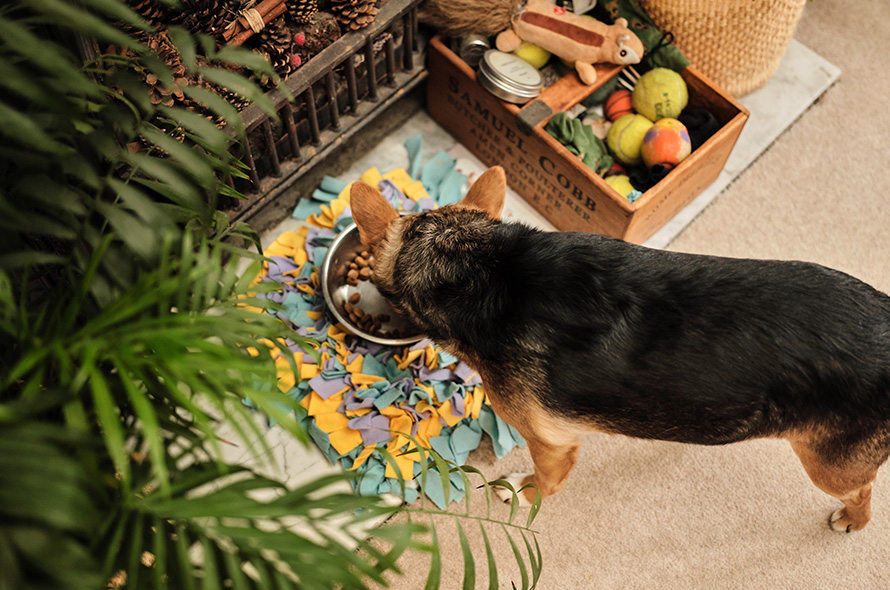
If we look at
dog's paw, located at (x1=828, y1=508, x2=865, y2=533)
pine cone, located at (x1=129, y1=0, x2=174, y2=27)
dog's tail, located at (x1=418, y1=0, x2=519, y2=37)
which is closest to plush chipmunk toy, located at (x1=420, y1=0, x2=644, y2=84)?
dog's tail, located at (x1=418, y1=0, x2=519, y2=37)

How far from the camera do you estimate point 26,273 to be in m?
0.98

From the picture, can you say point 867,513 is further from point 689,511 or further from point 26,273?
point 26,273

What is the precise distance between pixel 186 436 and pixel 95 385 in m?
0.22

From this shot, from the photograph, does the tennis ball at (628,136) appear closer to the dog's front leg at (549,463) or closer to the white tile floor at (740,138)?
the white tile floor at (740,138)

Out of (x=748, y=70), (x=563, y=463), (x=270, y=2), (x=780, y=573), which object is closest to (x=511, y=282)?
(x=563, y=463)

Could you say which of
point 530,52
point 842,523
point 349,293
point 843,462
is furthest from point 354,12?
point 842,523

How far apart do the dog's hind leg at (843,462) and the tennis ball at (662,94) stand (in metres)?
1.19

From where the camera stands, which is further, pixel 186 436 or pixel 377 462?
pixel 377 462

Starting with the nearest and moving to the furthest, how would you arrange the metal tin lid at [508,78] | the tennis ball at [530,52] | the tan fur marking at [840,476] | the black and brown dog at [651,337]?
the black and brown dog at [651,337] < the tan fur marking at [840,476] < the metal tin lid at [508,78] < the tennis ball at [530,52]

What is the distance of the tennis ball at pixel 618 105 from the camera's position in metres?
2.34

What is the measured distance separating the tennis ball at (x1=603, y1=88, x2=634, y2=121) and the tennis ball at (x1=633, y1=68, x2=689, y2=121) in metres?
0.07

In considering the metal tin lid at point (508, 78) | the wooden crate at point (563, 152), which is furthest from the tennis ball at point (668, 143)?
the metal tin lid at point (508, 78)

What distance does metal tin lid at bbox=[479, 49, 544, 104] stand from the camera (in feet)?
7.09

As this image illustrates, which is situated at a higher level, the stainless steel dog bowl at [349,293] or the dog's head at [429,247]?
the dog's head at [429,247]
